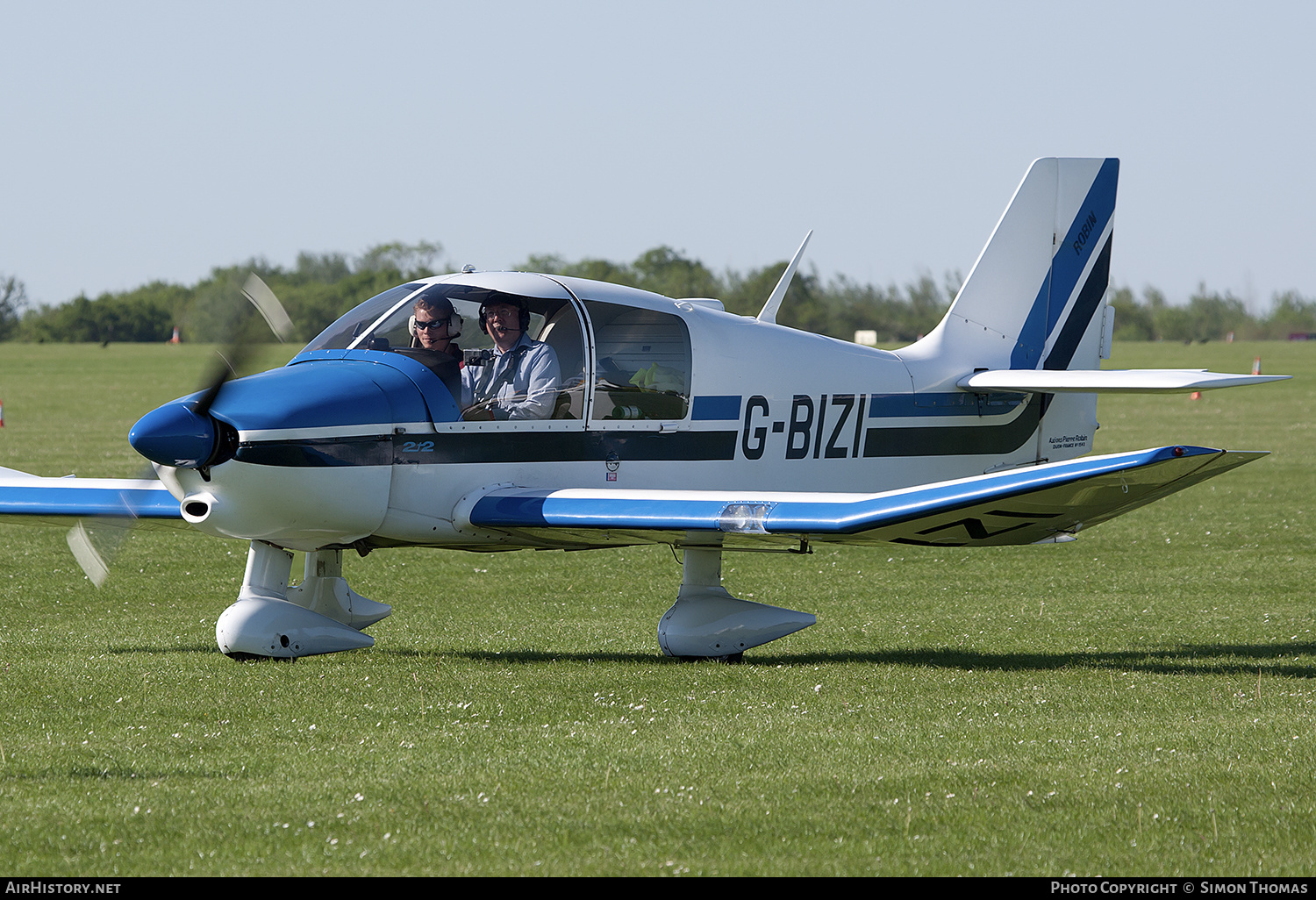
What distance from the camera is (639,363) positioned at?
959cm

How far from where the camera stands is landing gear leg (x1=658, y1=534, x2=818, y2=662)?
9.36m

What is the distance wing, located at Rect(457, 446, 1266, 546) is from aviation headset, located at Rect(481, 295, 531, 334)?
1.04 m

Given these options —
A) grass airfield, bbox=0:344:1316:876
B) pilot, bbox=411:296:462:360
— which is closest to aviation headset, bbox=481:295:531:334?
pilot, bbox=411:296:462:360

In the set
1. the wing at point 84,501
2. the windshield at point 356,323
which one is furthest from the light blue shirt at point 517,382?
the wing at point 84,501

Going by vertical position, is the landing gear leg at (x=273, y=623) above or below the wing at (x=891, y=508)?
below

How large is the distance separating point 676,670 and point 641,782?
9.58ft

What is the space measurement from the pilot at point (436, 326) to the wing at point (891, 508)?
3.21 feet

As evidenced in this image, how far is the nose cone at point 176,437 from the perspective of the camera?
7.93 m

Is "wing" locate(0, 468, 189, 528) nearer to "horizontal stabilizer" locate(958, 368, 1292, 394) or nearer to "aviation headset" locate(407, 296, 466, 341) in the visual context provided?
"aviation headset" locate(407, 296, 466, 341)

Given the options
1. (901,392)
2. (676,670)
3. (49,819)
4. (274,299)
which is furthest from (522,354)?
(49,819)

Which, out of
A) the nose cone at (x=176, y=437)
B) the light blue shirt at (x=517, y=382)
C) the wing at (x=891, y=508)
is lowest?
the wing at (x=891, y=508)

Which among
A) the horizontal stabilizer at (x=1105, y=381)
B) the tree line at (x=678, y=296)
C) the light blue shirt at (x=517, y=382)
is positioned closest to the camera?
the light blue shirt at (x=517, y=382)

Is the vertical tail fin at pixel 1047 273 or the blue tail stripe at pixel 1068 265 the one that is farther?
the blue tail stripe at pixel 1068 265

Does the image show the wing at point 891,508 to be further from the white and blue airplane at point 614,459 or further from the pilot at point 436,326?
the pilot at point 436,326
